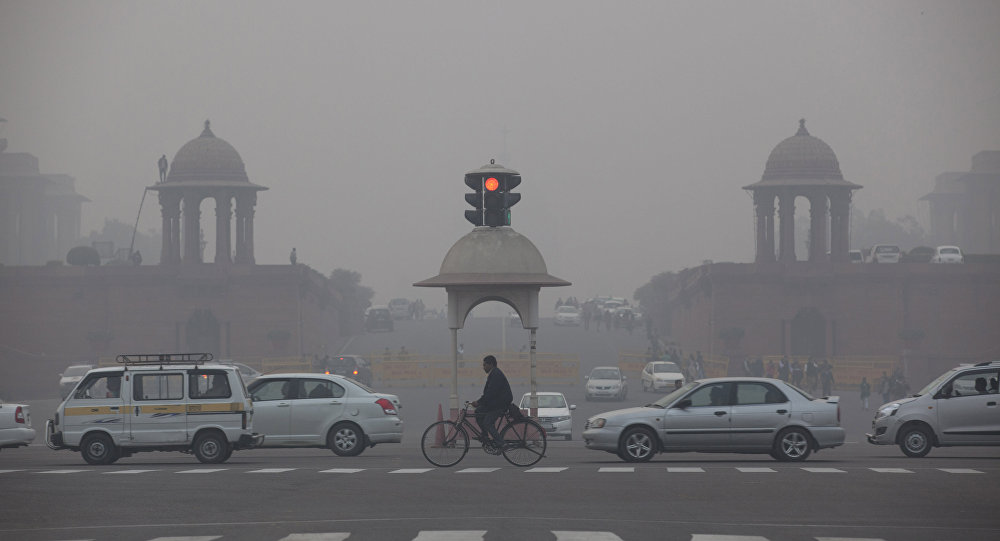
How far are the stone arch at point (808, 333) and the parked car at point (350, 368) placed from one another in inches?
1077

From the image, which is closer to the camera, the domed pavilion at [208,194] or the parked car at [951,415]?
the parked car at [951,415]

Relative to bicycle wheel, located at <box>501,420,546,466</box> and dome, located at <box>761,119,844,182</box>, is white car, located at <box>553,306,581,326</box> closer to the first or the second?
dome, located at <box>761,119,844,182</box>

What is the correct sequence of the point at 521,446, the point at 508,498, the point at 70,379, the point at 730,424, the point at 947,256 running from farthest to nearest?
1. the point at 947,256
2. the point at 70,379
3. the point at 730,424
4. the point at 521,446
5. the point at 508,498

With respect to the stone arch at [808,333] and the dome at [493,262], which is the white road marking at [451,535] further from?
the stone arch at [808,333]

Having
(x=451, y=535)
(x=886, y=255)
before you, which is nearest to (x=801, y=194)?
(x=886, y=255)

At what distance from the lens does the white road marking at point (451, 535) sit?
1229 centimetres

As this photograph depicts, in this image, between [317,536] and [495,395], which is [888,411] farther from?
[317,536]

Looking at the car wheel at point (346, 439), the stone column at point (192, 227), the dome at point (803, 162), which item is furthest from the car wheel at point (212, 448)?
the dome at point (803, 162)

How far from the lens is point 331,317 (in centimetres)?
10306

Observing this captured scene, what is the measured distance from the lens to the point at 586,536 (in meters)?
12.5

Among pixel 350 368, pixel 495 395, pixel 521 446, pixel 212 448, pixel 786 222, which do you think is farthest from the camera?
pixel 786 222

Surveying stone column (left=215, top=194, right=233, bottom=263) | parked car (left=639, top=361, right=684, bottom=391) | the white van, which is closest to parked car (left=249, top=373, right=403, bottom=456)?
the white van

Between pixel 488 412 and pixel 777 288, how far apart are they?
63.2m

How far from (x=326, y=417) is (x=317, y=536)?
1082cm
